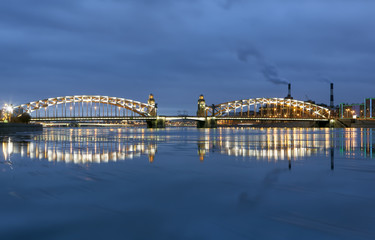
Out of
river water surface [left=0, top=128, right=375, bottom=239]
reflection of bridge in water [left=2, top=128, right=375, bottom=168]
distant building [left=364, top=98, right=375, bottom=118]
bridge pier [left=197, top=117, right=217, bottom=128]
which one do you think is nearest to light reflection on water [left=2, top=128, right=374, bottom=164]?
reflection of bridge in water [left=2, top=128, right=375, bottom=168]

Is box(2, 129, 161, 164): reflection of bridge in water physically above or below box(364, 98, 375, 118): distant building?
below

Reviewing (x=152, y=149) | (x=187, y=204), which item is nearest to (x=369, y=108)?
(x=152, y=149)

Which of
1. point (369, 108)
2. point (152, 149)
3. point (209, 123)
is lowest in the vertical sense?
point (152, 149)

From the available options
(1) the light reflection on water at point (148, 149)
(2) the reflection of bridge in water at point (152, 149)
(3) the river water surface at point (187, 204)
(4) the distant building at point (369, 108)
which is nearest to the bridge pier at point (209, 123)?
(4) the distant building at point (369, 108)

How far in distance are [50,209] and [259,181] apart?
199 inches

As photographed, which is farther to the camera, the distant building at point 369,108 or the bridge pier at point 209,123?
the distant building at point 369,108

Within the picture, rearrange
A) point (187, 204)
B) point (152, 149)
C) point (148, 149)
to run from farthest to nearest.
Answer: point (152, 149)
point (148, 149)
point (187, 204)

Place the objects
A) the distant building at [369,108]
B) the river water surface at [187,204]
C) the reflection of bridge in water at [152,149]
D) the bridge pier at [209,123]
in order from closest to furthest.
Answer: the river water surface at [187,204] < the reflection of bridge in water at [152,149] < the bridge pier at [209,123] < the distant building at [369,108]

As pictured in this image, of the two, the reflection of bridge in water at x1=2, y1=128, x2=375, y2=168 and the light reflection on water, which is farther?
the light reflection on water

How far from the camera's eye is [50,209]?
250 inches

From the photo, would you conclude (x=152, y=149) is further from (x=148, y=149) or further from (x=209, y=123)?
(x=209, y=123)

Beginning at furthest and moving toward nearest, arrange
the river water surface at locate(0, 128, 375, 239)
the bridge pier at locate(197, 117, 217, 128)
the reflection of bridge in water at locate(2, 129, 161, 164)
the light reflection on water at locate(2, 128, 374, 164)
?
the bridge pier at locate(197, 117, 217, 128) < the light reflection on water at locate(2, 128, 374, 164) < the reflection of bridge in water at locate(2, 129, 161, 164) < the river water surface at locate(0, 128, 375, 239)

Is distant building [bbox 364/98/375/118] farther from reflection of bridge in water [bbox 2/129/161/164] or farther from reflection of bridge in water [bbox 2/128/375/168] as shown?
reflection of bridge in water [bbox 2/129/161/164]

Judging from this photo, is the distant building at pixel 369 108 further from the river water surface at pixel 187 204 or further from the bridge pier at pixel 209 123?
the river water surface at pixel 187 204
